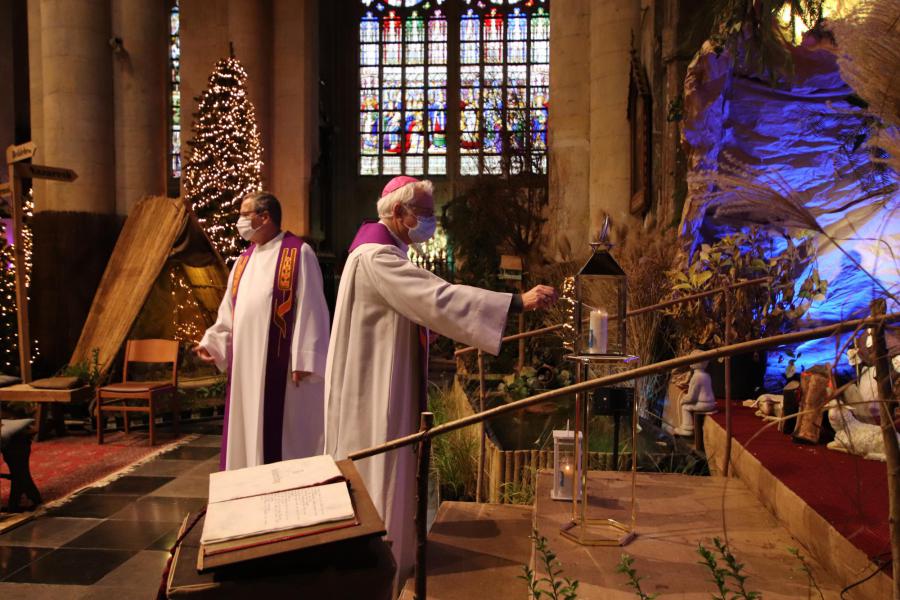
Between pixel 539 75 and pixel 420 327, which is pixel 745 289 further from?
pixel 539 75

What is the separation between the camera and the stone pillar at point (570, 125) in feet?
Result: 37.1

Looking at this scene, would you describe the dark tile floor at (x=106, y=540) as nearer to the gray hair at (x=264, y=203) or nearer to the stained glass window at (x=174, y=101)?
the gray hair at (x=264, y=203)

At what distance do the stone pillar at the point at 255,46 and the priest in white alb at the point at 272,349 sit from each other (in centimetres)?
1238

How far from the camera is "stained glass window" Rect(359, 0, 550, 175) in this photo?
84.7 feet

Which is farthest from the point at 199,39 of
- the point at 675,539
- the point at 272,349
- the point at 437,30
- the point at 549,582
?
the point at 549,582

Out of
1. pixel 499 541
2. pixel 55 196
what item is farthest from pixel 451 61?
pixel 499 541

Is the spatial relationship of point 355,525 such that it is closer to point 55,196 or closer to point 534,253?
point 55,196

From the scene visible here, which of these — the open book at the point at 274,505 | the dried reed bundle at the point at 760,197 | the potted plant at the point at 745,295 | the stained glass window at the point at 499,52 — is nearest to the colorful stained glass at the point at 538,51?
the stained glass window at the point at 499,52

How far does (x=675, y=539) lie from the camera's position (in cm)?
296

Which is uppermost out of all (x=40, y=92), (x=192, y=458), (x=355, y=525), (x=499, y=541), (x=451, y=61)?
(x=451, y=61)

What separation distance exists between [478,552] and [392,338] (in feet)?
3.29

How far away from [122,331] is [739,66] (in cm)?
734

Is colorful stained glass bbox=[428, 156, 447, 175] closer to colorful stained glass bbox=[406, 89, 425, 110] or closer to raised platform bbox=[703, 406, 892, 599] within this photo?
colorful stained glass bbox=[406, 89, 425, 110]

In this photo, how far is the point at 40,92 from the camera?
1492 cm
